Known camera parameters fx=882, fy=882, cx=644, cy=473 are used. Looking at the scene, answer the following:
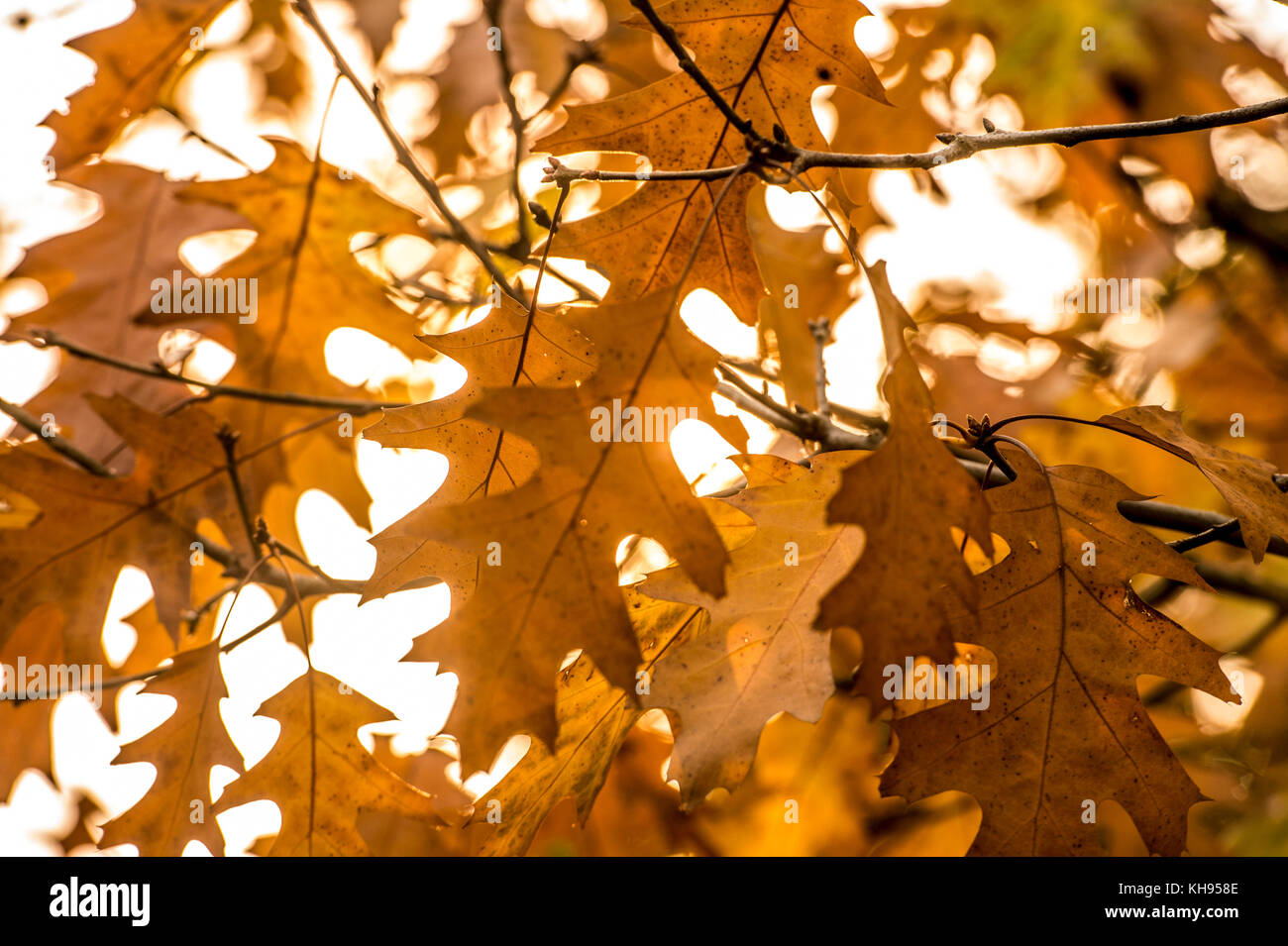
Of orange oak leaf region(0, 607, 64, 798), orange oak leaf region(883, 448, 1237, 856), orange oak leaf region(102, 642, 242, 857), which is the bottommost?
orange oak leaf region(0, 607, 64, 798)

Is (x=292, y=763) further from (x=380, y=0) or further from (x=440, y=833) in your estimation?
(x=380, y=0)

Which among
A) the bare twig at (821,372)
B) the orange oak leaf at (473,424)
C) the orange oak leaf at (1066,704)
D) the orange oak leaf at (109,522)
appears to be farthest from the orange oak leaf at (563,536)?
the orange oak leaf at (109,522)

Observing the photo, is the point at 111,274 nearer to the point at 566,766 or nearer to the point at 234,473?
the point at 234,473

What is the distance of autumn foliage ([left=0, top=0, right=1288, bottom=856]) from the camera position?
0.93 metres

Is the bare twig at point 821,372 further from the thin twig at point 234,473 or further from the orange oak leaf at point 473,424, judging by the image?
the thin twig at point 234,473

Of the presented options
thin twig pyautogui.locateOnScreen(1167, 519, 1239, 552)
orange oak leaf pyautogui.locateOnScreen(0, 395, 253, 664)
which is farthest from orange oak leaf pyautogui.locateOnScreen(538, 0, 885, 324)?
orange oak leaf pyautogui.locateOnScreen(0, 395, 253, 664)

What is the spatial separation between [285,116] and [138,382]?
1.06 metres

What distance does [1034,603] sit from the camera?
1.07 m

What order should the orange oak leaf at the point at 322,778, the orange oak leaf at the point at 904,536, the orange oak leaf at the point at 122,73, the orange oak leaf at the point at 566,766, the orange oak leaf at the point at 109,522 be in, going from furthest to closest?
the orange oak leaf at the point at 122,73 < the orange oak leaf at the point at 109,522 < the orange oak leaf at the point at 322,778 < the orange oak leaf at the point at 566,766 < the orange oak leaf at the point at 904,536

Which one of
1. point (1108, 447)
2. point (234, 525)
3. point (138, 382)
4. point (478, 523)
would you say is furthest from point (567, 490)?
point (1108, 447)

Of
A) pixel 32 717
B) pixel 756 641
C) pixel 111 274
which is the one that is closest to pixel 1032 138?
pixel 756 641

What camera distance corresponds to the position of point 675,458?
93 centimetres

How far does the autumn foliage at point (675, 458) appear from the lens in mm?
926

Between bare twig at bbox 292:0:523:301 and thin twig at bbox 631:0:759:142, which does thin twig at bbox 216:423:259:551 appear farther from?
thin twig at bbox 631:0:759:142
